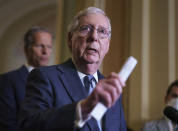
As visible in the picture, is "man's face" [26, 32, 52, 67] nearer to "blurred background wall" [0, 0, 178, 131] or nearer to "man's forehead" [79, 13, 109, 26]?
"blurred background wall" [0, 0, 178, 131]

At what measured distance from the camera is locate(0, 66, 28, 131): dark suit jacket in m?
1.98

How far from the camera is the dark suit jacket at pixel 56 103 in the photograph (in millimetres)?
1023

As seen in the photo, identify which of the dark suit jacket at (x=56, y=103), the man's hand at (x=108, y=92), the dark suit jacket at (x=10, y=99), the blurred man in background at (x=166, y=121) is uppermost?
the man's hand at (x=108, y=92)

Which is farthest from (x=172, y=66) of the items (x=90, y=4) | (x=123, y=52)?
(x=90, y=4)

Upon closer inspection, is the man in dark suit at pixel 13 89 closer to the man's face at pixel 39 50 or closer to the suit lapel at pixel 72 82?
the man's face at pixel 39 50

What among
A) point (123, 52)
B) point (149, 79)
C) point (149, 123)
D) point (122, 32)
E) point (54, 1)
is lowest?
point (149, 123)

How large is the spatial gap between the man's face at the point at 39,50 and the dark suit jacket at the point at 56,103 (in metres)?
0.98

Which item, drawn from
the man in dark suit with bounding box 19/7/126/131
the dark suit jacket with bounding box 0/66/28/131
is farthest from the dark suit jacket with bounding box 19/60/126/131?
the dark suit jacket with bounding box 0/66/28/131

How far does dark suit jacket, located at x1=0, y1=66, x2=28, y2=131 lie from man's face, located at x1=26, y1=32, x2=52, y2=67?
35 centimetres

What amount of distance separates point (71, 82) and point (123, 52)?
2.19 meters

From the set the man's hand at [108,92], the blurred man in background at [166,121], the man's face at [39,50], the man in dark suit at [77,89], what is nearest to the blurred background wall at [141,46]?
the blurred man in background at [166,121]

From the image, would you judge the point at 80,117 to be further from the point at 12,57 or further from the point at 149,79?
the point at 12,57

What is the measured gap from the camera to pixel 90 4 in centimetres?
328

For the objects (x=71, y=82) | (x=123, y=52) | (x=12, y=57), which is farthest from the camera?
(x=12, y=57)
